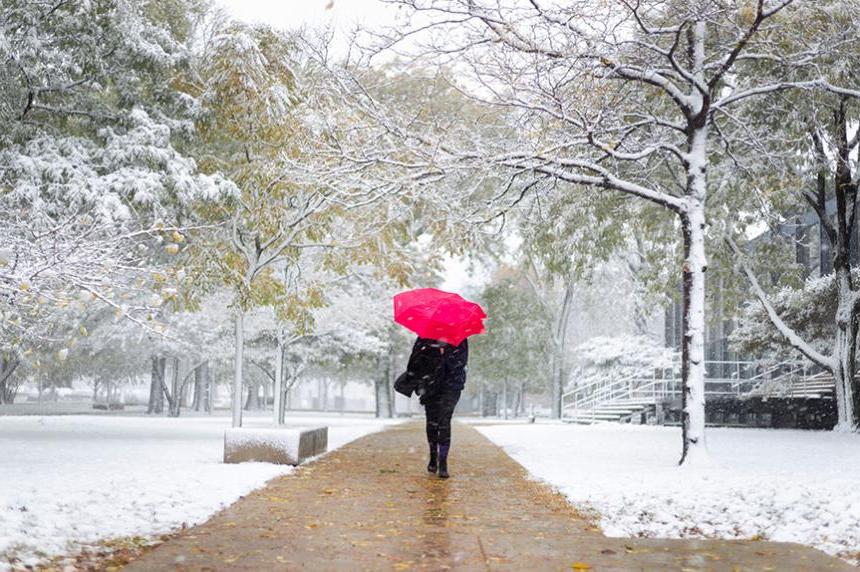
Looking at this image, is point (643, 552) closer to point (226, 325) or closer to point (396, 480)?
point (396, 480)

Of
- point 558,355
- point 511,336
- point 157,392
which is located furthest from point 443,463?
point 157,392

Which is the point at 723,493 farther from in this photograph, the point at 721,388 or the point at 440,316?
the point at 721,388

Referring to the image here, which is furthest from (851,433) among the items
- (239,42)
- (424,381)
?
(239,42)

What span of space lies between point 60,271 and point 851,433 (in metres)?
18.6

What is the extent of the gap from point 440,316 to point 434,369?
67 cm

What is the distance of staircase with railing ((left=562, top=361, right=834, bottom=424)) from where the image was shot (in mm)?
25141

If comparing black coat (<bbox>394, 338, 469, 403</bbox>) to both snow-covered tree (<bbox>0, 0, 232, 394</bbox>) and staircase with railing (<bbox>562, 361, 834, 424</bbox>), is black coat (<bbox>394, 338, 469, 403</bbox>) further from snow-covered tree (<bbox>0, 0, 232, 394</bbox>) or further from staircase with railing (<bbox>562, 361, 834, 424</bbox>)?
staircase with railing (<bbox>562, 361, 834, 424</bbox>)

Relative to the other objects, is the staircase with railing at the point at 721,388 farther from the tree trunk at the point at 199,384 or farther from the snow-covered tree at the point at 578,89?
the tree trunk at the point at 199,384

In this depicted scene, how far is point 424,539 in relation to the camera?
6090 mm

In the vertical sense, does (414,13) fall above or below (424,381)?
above

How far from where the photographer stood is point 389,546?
581cm

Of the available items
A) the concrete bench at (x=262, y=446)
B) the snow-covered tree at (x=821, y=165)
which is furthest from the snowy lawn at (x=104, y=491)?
the snow-covered tree at (x=821, y=165)

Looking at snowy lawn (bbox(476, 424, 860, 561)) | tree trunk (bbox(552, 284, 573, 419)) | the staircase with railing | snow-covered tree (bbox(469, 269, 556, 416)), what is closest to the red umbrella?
snowy lawn (bbox(476, 424, 860, 561))

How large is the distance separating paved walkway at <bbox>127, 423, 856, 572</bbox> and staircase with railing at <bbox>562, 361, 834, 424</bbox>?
18.1 metres
